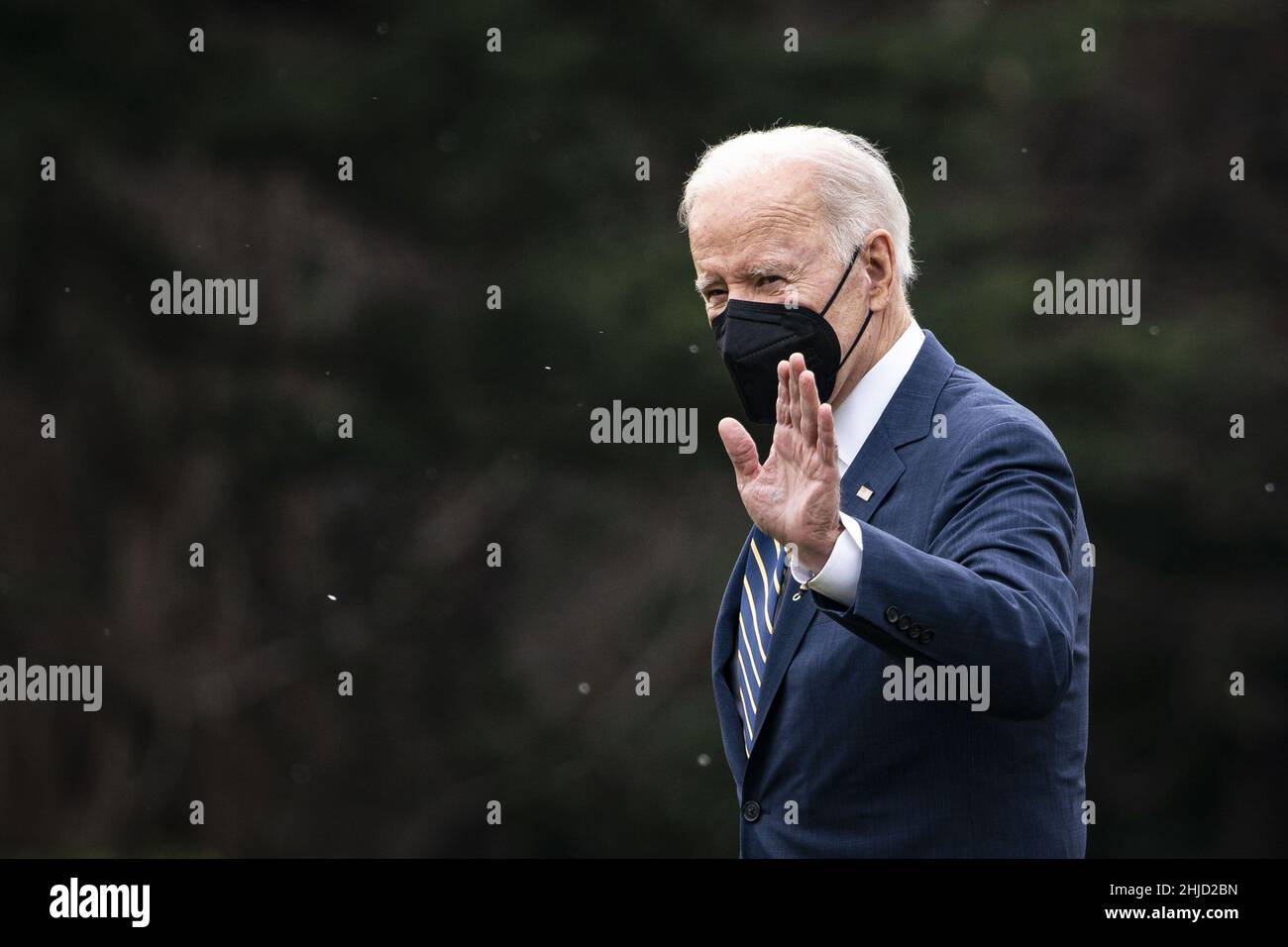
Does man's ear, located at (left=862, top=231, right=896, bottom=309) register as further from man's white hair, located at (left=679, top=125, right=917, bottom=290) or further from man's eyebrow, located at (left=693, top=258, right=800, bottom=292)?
man's eyebrow, located at (left=693, top=258, right=800, bottom=292)

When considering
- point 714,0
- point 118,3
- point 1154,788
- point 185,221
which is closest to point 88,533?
point 185,221

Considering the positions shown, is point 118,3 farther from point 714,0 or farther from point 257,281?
point 714,0

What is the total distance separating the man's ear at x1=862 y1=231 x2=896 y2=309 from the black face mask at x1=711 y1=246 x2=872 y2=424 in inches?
1.7

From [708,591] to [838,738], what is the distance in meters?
8.30

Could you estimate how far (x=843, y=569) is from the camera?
94.4 inches

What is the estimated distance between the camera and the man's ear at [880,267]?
10.1 ft

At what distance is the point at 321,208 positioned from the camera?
11.7 meters

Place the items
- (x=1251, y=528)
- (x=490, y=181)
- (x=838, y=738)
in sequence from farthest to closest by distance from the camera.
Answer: (x=490, y=181) → (x=1251, y=528) → (x=838, y=738)

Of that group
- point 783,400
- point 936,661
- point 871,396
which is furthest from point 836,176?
point 936,661

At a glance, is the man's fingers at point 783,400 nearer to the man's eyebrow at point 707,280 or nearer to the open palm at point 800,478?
the open palm at point 800,478

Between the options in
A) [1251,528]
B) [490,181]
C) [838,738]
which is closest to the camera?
[838,738]

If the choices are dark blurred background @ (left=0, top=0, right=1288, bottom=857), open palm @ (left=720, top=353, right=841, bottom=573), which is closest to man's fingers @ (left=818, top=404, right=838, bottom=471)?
open palm @ (left=720, top=353, right=841, bottom=573)

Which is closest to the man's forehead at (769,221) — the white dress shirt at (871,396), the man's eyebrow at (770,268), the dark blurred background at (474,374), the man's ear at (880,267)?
the man's eyebrow at (770,268)

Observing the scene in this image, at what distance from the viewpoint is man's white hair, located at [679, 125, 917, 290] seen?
9.93ft
